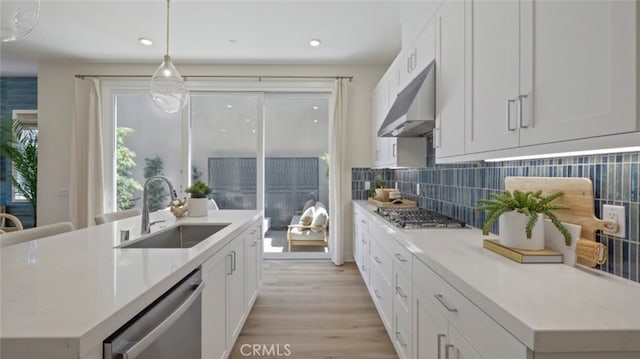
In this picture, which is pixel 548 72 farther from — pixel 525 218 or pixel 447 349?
pixel 447 349

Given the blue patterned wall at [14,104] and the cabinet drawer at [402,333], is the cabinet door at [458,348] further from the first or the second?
the blue patterned wall at [14,104]

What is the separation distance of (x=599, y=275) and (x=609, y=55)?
2.42ft

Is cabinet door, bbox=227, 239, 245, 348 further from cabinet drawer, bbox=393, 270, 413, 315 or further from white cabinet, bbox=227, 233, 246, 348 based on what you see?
cabinet drawer, bbox=393, 270, 413, 315

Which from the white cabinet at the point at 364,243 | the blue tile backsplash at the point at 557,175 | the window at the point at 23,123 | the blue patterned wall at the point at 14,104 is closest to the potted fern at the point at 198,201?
the white cabinet at the point at 364,243

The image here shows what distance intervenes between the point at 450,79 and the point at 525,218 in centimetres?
93

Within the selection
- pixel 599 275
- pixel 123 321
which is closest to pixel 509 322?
pixel 599 275

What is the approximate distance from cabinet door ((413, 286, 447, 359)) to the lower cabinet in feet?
3.34

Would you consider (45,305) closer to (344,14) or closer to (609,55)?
(609,55)

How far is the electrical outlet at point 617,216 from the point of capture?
3.54 feet

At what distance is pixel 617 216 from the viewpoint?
1.10m

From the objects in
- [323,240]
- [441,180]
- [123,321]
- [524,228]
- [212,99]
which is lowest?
[323,240]

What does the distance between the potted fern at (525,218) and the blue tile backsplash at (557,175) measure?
0.13 m

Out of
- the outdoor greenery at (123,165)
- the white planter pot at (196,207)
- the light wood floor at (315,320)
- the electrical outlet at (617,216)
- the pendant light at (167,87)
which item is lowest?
the light wood floor at (315,320)

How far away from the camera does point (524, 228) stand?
4.16 ft
